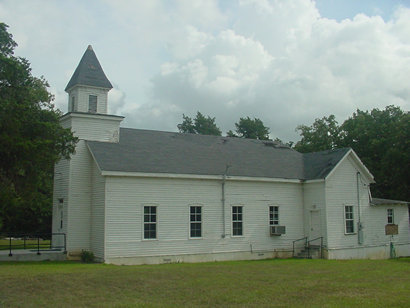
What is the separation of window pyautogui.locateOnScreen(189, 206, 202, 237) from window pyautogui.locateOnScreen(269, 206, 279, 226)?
4900mm

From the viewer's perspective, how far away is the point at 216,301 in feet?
41.9

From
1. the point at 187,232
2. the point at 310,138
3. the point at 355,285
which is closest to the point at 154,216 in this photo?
Result: the point at 187,232

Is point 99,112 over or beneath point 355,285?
over

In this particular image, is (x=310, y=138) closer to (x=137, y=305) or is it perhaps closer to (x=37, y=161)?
(x=37, y=161)

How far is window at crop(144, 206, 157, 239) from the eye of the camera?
80.9 ft

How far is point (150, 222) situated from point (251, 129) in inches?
1571

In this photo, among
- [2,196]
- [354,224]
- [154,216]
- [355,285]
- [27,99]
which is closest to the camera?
[355,285]

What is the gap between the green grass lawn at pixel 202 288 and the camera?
12586 millimetres

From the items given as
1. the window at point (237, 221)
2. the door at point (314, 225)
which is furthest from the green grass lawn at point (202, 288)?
the door at point (314, 225)

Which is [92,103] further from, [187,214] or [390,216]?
[390,216]

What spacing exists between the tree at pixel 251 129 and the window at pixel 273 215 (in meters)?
33.6

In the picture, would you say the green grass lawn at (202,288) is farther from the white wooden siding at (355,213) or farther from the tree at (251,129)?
the tree at (251,129)

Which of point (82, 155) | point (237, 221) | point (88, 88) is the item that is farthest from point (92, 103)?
point (237, 221)

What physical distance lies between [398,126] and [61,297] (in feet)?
109
